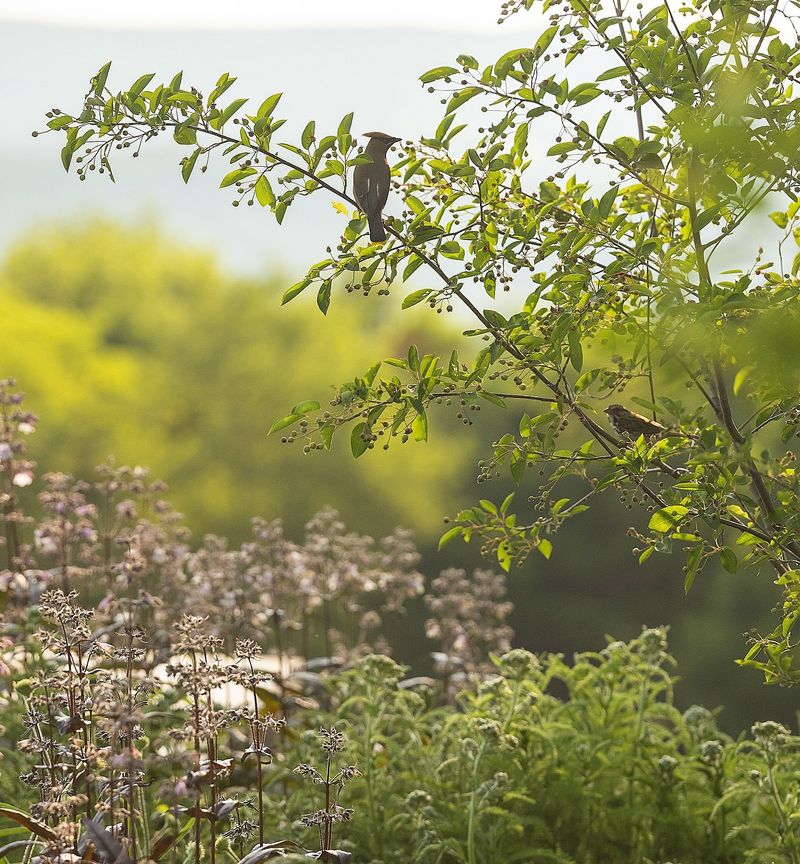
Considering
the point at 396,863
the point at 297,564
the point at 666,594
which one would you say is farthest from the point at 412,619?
the point at 396,863

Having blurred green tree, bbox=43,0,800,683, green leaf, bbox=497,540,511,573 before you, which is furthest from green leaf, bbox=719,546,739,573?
green leaf, bbox=497,540,511,573

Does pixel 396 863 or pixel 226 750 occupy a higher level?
pixel 226 750

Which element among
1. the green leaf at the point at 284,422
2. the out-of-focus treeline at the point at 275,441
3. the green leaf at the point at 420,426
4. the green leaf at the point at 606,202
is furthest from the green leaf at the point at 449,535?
the out-of-focus treeline at the point at 275,441

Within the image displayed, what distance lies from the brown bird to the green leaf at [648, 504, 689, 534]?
23.0 inches

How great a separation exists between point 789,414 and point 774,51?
0.58 meters

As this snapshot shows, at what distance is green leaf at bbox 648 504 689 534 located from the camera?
144 cm

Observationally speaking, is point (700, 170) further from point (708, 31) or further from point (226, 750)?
point (226, 750)

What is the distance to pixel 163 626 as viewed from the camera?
3.29 metres

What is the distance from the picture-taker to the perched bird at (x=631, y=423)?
Answer: 1631mm

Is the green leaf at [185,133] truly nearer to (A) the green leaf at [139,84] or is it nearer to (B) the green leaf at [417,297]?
(A) the green leaf at [139,84]

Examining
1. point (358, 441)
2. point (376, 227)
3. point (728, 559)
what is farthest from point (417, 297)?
point (728, 559)

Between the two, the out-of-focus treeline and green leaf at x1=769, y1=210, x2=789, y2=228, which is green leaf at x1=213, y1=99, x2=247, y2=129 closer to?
green leaf at x1=769, y1=210, x2=789, y2=228

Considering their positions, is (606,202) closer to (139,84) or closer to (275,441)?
(139,84)

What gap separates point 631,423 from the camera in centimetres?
165
